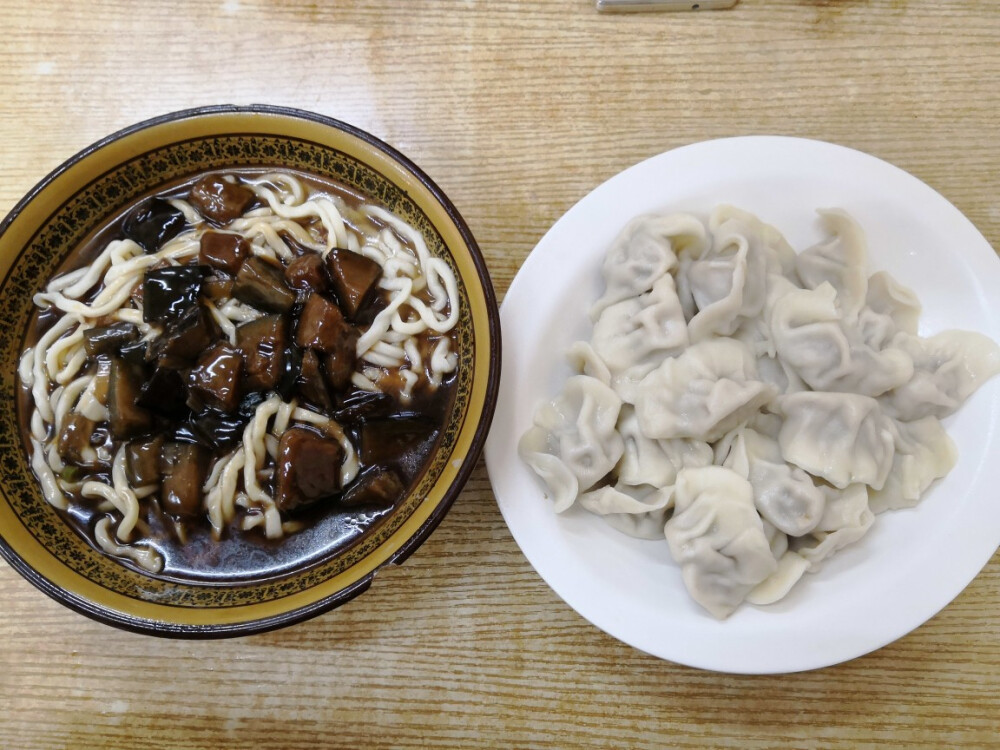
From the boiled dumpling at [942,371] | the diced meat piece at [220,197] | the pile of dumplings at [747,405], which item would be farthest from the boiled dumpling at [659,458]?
the diced meat piece at [220,197]

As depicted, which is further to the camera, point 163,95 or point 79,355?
point 163,95

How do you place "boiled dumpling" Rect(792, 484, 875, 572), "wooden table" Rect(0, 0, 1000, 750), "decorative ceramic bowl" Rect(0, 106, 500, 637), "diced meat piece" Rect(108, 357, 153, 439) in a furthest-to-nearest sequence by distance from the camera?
"wooden table" Rect(0, 0, 1000, 750), "boiled dumpling" Rect(792, 484, 875, 572), "diced meat piece" Rect(108, 357, 153, 439), "decorative ceramic bowl" Rect(0, 106, 500, 637)

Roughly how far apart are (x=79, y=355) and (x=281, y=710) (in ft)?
4.22

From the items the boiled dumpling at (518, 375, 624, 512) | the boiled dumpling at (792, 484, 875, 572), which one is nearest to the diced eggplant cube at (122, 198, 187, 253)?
the boiled dumpling at (518, 375, 624, 512)

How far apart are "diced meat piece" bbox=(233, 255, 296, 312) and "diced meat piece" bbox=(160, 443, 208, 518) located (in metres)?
0.46

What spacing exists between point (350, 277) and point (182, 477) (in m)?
0.74

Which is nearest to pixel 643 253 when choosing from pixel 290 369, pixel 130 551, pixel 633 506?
pixel 633 506

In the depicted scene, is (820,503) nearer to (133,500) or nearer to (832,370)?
(832,370)

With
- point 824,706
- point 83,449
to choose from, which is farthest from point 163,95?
point 824,706

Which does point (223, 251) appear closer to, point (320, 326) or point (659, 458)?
point (320, 326)

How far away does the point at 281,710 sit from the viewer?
84.4 inches

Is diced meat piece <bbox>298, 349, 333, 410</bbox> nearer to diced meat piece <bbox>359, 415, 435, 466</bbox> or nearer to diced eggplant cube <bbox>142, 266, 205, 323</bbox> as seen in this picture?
diced meat piece <bbox>359, 415, 435, 466</bbox>

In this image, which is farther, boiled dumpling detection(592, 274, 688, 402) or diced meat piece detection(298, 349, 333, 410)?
boiled dumpling detection(592, 274, 688, 402)

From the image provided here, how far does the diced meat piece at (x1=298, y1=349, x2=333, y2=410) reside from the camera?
185cm
